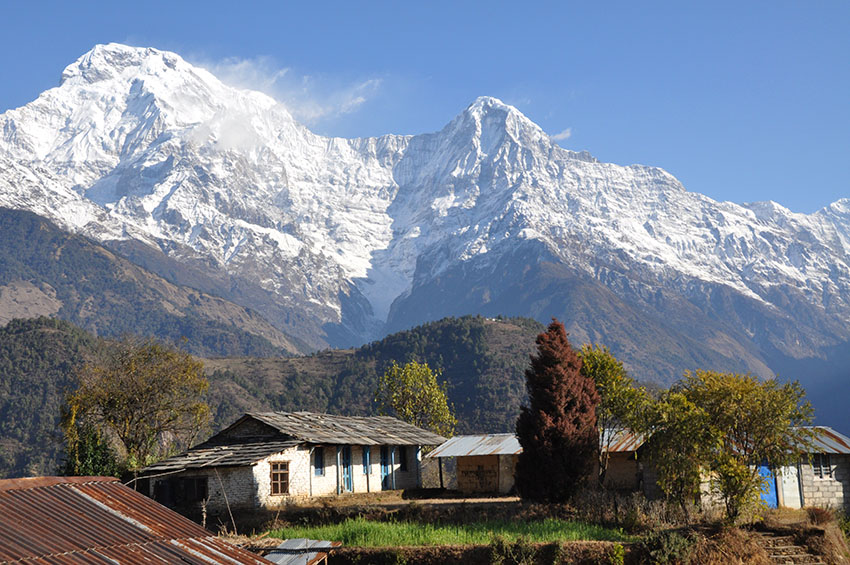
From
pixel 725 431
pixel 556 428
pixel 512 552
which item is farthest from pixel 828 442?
pixel 512 552

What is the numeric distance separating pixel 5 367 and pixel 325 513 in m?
137

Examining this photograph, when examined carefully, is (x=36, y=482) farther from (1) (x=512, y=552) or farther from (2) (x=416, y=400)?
(2) (x=416, y=400)

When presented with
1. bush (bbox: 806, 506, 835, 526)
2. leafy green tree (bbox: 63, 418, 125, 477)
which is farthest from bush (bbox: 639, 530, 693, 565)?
leafy green tree (bbox: 63, 418, 125, 477)

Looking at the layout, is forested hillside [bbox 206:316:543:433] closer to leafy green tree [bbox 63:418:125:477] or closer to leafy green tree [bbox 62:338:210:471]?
leafy green tree [bbox 62:338:210:471]

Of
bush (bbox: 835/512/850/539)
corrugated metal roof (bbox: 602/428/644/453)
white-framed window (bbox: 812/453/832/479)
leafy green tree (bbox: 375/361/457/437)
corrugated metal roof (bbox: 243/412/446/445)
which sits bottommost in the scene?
bush (bbox: 835/512/850/539)

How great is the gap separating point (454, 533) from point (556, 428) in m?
8.21

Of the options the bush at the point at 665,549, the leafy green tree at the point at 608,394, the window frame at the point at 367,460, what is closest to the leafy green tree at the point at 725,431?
the bush at the point at 665,549

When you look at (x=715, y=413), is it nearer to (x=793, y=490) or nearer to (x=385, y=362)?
(x=793, y=490)

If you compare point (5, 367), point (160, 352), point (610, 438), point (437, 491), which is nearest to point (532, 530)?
point (610, 438)

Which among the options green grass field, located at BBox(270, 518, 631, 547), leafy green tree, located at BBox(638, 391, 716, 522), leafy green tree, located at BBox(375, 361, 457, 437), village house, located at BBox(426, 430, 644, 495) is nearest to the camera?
green grass field, located at BBox(270, 518, 631, 547)

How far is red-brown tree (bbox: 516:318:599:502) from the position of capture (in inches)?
1479

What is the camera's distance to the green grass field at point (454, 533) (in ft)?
99.3

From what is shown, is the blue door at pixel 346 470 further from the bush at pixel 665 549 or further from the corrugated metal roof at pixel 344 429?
the bush at pixel 665 549

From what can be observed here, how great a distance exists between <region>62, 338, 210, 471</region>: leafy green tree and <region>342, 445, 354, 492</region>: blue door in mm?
12958
